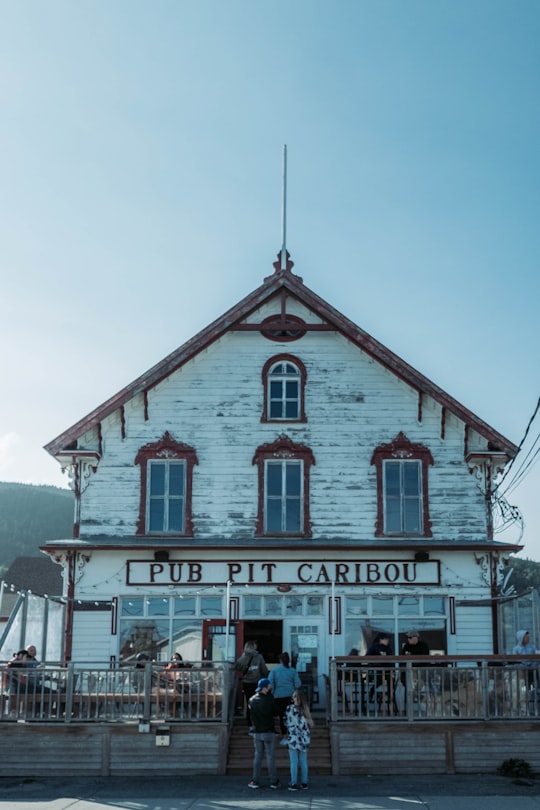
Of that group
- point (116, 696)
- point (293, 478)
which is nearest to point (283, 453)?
point (293, 478)

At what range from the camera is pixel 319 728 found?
1973cm

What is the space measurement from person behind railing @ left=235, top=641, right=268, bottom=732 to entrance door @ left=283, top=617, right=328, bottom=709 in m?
3.96

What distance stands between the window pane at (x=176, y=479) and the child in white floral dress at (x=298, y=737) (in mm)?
8489

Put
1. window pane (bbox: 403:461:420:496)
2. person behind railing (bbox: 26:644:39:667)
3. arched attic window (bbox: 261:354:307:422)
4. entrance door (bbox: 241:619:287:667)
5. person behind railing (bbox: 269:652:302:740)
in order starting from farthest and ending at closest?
arched attic window (bbox: 261:354:307:422) → window pane (bbox: 403:461:420:496) → entrance door (bbox: 241:619:287:667) → person behind railing (bbox: 26:644:39:667) → person behind railing (bbox: 269:652:302:740)

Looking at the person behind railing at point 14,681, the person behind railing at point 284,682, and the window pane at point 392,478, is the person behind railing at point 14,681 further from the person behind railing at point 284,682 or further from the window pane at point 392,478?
the window pane at point 392,478

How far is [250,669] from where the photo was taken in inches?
777

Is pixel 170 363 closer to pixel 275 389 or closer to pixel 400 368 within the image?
pixel 275 389

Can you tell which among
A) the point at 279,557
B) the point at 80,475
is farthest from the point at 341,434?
the point at 80,475

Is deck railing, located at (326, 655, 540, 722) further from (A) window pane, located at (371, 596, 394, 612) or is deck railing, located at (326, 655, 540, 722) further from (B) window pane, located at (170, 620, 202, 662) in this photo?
(B) window pane, located at (170, 620, 202, 662)

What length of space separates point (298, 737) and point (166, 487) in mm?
9181

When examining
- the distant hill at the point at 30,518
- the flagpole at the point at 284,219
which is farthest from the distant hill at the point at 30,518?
the flagpole at the point at 284,219

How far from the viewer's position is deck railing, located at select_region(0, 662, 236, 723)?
1859 cm

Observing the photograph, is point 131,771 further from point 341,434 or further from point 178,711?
point 341,434

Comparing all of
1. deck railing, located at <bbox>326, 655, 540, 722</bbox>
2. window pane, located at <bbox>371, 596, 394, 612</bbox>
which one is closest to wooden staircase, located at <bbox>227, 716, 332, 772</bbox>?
deck railing, located at <bbox>326, 655, 540, 722</bbox>
